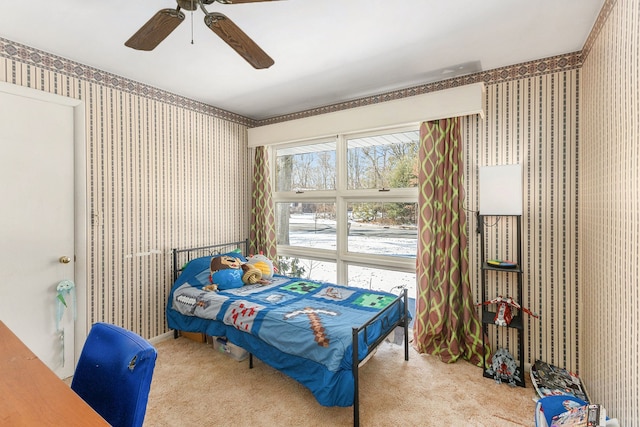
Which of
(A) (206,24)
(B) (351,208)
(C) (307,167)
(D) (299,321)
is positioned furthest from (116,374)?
(C) (307,167)

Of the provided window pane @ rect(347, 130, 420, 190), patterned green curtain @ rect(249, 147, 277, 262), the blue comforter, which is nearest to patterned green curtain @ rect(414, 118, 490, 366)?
window pane @ rect(347, 130, 420, 190)

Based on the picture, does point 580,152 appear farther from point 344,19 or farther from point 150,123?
point 150,123

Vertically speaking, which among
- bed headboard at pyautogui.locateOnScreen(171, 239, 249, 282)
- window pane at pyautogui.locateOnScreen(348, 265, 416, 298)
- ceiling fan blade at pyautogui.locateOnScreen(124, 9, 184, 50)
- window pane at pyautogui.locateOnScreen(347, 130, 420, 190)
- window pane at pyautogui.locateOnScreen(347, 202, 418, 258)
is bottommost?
window pane at pyautogui.locateOnScreen(348, 265, 416, 298)

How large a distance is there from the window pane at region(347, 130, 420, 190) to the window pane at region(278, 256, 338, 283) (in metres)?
1.05

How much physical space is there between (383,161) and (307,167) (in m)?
1.04

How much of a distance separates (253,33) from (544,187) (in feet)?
Answer: 8.53

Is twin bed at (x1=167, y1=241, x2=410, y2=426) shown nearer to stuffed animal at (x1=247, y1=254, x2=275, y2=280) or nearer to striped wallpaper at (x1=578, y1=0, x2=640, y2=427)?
stuffed animal at (x1=247, y1=254, x2=275, y2=280)

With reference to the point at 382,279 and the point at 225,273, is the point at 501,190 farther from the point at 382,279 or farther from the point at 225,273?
the point at 225,273

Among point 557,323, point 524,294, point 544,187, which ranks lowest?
point 557,323

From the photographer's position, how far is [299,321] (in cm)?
233

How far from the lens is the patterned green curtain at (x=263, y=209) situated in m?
4.11

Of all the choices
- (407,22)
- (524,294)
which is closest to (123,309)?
(407,22)

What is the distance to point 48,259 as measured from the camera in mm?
2553

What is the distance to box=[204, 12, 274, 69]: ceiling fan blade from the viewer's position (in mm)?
1513
